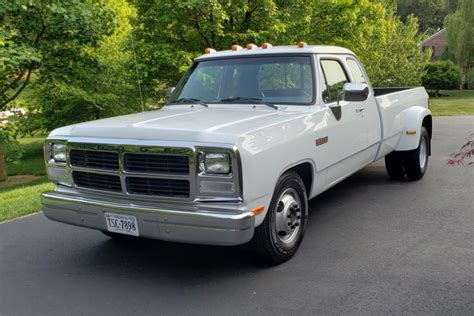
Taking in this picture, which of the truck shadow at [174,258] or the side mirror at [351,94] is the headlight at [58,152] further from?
the side mirror at [351,94]

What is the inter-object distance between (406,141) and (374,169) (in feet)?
5.19

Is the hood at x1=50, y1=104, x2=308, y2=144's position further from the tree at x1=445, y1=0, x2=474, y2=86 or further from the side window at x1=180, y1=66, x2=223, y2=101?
the tree at x1=445, y1=0, x2=474, y2=86

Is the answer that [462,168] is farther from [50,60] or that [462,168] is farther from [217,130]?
[50,60]

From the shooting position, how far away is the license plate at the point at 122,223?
13.1 ft

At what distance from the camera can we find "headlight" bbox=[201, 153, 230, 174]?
3.73 meters

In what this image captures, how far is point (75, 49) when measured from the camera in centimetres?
1123

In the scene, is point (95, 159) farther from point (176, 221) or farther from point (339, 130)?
point (339, 130)

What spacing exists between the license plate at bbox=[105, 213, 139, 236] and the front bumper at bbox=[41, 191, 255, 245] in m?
0.04

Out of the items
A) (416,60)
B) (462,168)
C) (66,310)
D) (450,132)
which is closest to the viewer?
(66,310)

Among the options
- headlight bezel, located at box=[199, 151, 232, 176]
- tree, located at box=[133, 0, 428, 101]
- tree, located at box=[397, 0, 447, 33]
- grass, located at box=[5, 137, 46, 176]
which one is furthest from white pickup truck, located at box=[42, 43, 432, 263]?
tree, located at box=[397, 0, 447, 33]

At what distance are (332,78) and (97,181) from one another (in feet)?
9.21

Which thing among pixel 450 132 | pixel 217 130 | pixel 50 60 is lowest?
pixel 450 132

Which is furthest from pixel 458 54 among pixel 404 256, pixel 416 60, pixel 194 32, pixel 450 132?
pixel 404 256

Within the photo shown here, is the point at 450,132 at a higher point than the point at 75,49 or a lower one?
lower
